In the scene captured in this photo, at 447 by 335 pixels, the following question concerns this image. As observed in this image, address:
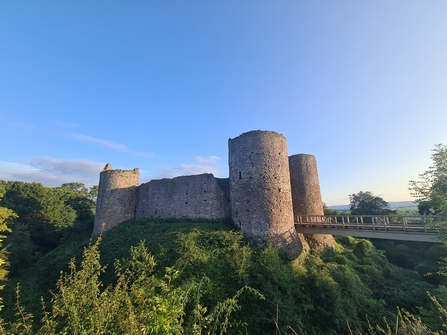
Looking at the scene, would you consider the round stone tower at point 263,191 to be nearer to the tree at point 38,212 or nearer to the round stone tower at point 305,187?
the round stone tower at point 305,187

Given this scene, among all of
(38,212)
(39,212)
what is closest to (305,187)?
(39,212)

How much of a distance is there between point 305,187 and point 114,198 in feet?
62.0

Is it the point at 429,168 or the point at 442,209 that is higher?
the point at 429,168

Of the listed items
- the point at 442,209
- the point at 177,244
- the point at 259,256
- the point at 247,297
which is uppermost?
the point at 442,209

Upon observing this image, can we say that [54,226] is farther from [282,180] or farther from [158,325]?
[158,325]

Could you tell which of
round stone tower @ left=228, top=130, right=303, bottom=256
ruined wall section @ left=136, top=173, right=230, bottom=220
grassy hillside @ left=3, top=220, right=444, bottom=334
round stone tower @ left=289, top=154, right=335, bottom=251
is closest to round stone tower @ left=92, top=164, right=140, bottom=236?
ruined wall section @ left=136, top=173, right=230, bottom=220

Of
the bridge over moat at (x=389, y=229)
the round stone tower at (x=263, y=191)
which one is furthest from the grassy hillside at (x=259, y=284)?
the bridge over moat at (x=389, y=229)

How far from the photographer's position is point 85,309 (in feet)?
12.3

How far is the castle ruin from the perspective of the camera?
13875mm

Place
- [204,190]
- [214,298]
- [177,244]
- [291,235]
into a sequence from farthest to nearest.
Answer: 1. [204,190]
2. [291,235]
3. [177,244]
4. [214,298]

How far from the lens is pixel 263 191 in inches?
555

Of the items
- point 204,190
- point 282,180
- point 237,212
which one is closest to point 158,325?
point 237,212

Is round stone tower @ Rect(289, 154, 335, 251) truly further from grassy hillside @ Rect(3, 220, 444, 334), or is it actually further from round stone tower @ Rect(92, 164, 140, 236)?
round stone tower @ Rect(92, 164, 140, 236)

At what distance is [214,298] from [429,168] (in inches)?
473
